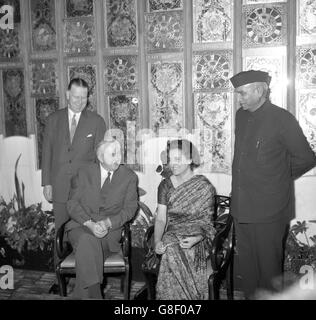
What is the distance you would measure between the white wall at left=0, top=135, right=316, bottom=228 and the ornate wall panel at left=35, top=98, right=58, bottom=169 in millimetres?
64

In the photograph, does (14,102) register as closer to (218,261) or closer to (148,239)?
(148,239)

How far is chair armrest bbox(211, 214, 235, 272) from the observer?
9.26ft

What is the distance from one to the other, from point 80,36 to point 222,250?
241 cm

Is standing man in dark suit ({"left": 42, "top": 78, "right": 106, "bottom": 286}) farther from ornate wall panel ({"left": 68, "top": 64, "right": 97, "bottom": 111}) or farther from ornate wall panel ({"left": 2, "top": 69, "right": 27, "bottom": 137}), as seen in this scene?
ornate wall panel ({"left": 2, "top": 69, "right": 27, "bottom": 137})

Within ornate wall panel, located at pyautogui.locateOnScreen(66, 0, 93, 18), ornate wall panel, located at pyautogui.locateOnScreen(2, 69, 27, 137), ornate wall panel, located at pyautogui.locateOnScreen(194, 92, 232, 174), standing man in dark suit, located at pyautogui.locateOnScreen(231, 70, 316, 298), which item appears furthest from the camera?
ornate wall panel, located at pyautogui.locateOnScreen(2, 69, 27, 137)

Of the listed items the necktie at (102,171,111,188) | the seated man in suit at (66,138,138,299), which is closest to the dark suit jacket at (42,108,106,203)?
the seated man in suit at (66,138,138,299)

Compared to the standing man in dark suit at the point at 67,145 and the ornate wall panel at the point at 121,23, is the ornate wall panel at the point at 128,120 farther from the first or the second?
the standing man in dark suit at the point at 67,145

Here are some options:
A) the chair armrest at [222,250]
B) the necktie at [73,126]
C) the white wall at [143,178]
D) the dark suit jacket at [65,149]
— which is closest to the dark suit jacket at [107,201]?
the dark suit jacket at [65,149]

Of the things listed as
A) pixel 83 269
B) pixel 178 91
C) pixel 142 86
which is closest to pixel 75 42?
pixel 142 86

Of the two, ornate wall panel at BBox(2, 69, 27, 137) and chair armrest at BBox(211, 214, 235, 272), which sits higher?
ornate wall panel at BBox(2, 69, 27, 137)

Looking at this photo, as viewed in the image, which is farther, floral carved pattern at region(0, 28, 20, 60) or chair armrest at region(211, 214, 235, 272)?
floral carved pattern at region(0, 28, 20, 60)

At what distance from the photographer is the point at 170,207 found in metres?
3.06

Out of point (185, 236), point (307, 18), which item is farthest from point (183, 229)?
point (307, 18)

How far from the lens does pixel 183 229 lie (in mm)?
2994
